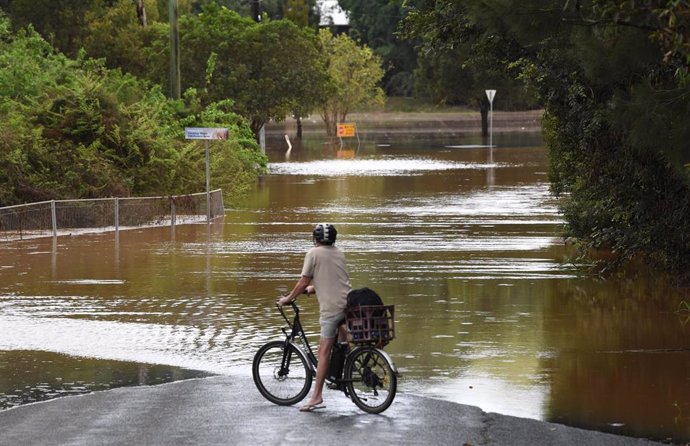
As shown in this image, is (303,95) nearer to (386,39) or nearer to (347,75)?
(347,75)

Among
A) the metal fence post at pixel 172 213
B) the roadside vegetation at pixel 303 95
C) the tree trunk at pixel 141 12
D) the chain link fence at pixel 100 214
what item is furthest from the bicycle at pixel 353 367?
the tree trunk at pixel 141 12

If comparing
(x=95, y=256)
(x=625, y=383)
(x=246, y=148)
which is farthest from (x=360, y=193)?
(x=625, y=383)

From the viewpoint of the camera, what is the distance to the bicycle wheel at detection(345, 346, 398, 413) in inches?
435

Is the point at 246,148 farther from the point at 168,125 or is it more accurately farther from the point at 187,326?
the point at 187,326

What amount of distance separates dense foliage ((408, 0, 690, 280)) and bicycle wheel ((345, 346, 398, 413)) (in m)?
2.87

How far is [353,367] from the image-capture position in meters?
11.3

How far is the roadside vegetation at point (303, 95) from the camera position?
1198cm

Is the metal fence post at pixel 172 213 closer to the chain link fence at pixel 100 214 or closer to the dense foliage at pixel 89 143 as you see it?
the chain link fence at pixel 100 214

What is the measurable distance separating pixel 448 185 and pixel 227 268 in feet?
71.7

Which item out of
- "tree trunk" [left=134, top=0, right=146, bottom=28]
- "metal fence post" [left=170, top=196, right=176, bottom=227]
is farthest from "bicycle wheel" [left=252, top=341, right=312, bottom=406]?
"tree trunk" [left=134, top=0, right=146, bottom=28]

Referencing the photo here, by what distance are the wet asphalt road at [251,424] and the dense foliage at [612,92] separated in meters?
2.57

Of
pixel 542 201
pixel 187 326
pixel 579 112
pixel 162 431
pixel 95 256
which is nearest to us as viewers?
pixel 162 431

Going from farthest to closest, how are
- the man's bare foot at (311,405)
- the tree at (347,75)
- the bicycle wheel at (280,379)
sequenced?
the tree at (347,75), the bicycle wheel at (280,379), the man's bare foot at (311,405)

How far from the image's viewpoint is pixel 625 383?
12984 millimetres
